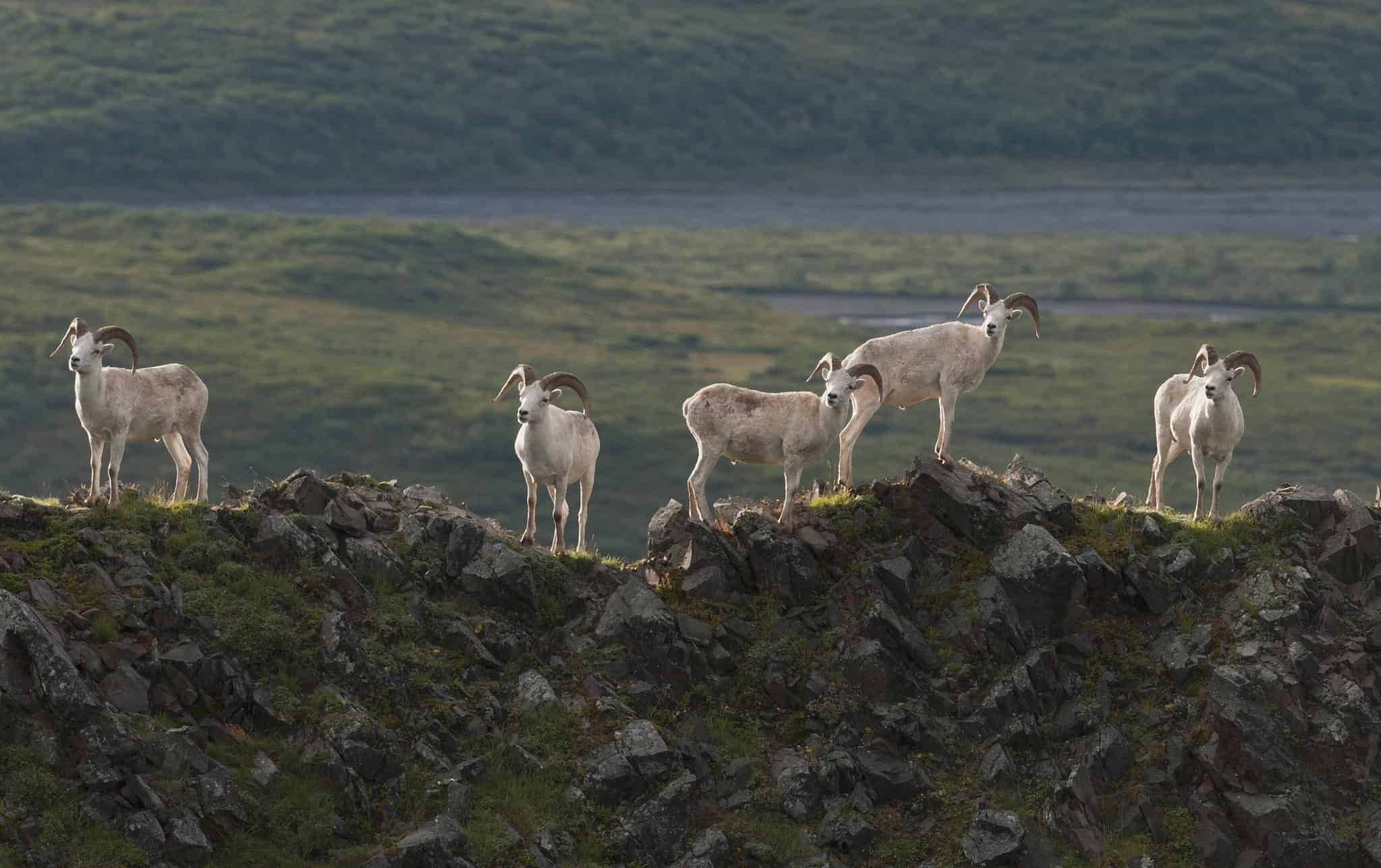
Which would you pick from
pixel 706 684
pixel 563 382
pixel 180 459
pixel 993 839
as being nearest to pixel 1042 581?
pixel 993 839

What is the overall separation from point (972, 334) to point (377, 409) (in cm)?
16154

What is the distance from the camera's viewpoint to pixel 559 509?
3027 centimetres

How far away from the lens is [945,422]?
3170 cm

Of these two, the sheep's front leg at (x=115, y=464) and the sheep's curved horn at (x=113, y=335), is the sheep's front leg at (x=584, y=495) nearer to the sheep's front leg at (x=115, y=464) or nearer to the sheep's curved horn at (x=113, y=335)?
the sheep's front leg at (x=115, y=464)

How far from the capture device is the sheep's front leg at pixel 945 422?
103ft

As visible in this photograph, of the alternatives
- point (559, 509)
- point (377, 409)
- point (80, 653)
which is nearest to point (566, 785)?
point (559, 509)

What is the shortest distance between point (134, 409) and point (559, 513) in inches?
257

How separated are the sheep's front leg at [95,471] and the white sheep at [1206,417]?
16.2 metres

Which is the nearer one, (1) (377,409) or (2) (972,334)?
(2) (972,334)

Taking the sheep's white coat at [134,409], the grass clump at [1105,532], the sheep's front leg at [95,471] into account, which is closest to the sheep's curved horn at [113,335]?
the sheep's white coat at [134,409]

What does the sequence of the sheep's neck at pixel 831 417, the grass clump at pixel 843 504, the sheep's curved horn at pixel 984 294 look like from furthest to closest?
1. the sheep's curved horn at pixel 984 294
2. the grass clump at pixel 843 504
3. the sheep's neck at pixel 831 417

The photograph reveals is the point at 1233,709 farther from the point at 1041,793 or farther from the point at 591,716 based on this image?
the point at 591,716

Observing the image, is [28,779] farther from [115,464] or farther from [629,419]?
[629,419]

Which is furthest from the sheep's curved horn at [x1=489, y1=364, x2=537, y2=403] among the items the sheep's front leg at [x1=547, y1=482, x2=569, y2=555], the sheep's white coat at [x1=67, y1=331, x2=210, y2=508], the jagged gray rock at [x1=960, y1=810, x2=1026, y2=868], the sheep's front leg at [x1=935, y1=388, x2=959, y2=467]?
the jagged gray rock at [x1=960, y1=810, x2=1026, y2=868]
